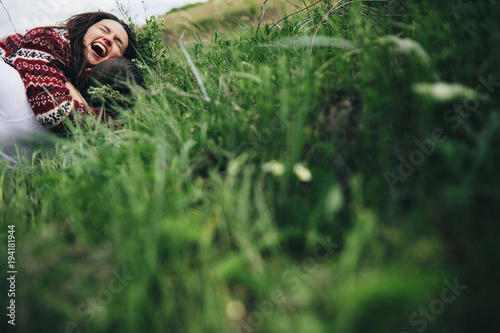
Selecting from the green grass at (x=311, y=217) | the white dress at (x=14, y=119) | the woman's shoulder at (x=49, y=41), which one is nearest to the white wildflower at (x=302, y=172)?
the green grass at (x=311, y=217)

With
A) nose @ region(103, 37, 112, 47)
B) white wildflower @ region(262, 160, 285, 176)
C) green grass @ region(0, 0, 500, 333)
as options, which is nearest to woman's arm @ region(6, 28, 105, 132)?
nose @ region(103, 37, 112, 47)

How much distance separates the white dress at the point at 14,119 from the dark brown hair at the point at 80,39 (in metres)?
0.53

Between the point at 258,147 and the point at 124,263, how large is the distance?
1.94ft

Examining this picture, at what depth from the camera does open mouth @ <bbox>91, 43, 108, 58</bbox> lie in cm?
256

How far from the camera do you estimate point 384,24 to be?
55.7 inches

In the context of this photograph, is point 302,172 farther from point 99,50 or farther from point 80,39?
point 80,39

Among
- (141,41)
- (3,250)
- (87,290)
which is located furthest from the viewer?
(141,41)

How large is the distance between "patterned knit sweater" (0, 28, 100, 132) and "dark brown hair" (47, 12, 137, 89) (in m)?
0.07

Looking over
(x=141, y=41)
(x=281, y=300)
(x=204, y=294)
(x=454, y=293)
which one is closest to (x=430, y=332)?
(x=454, y=293)

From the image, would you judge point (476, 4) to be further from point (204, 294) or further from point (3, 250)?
point (3, 250)

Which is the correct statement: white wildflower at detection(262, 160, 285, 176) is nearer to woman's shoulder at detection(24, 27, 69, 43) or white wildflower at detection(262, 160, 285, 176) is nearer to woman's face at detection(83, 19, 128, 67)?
woman's face at detection(83, 19, 128, 67)

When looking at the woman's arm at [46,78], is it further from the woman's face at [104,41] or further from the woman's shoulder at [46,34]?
the woman's face at [104,41]

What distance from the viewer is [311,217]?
2.65 ft

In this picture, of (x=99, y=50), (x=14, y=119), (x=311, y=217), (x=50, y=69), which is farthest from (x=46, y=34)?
(x=311, y=217)
